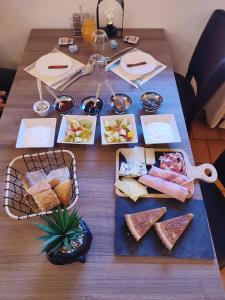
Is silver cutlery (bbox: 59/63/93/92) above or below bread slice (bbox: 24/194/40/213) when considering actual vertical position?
above

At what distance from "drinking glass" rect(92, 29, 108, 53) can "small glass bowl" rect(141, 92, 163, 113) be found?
478mm

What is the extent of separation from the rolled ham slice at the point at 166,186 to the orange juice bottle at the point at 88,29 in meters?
1.01

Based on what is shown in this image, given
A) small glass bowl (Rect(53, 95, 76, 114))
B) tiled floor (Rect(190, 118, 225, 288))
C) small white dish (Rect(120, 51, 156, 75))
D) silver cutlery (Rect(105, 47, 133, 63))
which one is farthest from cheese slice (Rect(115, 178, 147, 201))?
tiled floor (Rect(190, 118, 225, 288))

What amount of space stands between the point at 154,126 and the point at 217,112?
1.08 m

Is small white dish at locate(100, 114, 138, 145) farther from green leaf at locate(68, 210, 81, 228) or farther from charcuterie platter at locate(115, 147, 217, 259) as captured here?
green leaf at locate(68, 210, 81, 228)

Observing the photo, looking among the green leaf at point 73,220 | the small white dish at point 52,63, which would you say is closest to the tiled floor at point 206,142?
the small white dish at point 52,63

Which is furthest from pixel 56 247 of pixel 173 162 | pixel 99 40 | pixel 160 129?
pixel 99 40

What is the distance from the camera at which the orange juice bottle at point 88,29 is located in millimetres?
1503

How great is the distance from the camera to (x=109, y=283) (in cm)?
74

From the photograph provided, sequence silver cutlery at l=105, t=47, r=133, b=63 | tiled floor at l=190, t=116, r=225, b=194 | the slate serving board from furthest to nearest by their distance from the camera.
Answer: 1. tiled floor at l=190, t=116, r=225, b=194
2. silver cutlery at l=105, t=47, r=133, b=63
3. the slate serving board

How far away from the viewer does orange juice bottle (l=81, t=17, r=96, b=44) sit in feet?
4.93

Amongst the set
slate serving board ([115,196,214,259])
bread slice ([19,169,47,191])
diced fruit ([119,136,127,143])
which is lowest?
slate serving board ([115,196,214,259])

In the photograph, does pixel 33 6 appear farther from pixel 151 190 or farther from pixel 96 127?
pixel 151 190

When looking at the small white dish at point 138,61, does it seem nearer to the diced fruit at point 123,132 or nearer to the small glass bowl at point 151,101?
the small glass bowl at point 151,101
